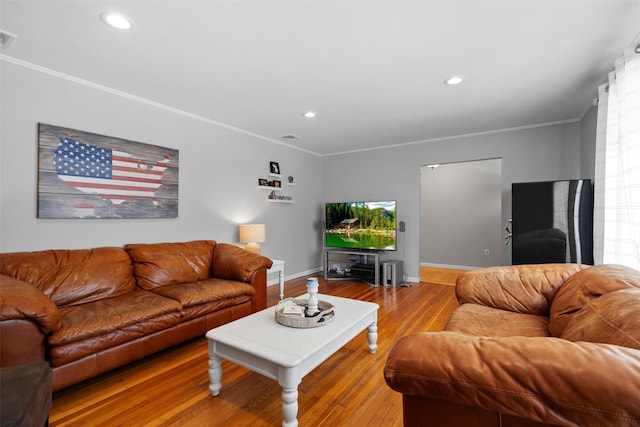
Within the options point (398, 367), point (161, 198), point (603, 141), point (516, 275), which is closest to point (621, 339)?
point (398, 367)

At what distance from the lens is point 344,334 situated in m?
2.02

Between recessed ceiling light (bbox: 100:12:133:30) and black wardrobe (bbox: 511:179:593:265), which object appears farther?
black wardrobe (bbox: 511:179:593:265)

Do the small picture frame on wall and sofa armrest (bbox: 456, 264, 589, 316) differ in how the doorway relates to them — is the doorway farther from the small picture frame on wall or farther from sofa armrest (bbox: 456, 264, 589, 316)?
sofa armrest (bbox: 456, 264, 589, 316)

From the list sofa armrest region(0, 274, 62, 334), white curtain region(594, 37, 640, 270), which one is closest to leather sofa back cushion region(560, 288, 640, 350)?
white curtain region(594, 37, 640, 270)

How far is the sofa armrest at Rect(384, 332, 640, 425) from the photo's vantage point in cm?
68

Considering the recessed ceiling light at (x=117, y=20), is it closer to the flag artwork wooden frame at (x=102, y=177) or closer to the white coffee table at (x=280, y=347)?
the flag artwork wooden frame at (x=102, y=177)

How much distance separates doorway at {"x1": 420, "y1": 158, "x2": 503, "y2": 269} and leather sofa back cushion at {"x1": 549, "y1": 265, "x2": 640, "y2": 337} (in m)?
4.34

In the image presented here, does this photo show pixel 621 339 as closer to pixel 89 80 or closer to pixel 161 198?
pixel 161 198

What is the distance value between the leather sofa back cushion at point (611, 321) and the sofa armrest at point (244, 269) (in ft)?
8.45

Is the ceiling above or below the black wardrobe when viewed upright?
above

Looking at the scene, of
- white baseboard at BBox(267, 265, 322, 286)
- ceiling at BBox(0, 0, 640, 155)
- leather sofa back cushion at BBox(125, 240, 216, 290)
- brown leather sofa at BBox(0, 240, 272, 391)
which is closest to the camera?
brown leather sofa at BBox(0, 240, 272, 391)

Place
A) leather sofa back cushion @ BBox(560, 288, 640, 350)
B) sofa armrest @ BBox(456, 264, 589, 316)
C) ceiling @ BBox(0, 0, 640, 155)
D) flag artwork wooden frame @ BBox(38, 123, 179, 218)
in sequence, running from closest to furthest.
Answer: leather sofa back cushion @ BBox(560, 288, 640, 350), ceiling @ BBox(0, 0, 640, 155), sofa armrest @ BBox(456, 264, 589, 316), flag artwork wooden frame @ BBox(38, 123, 179, 218)

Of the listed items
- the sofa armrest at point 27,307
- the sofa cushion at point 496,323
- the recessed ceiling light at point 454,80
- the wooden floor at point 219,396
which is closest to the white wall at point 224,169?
the sofa armrest at point 27,307

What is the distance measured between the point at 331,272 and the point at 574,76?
4204 mm
